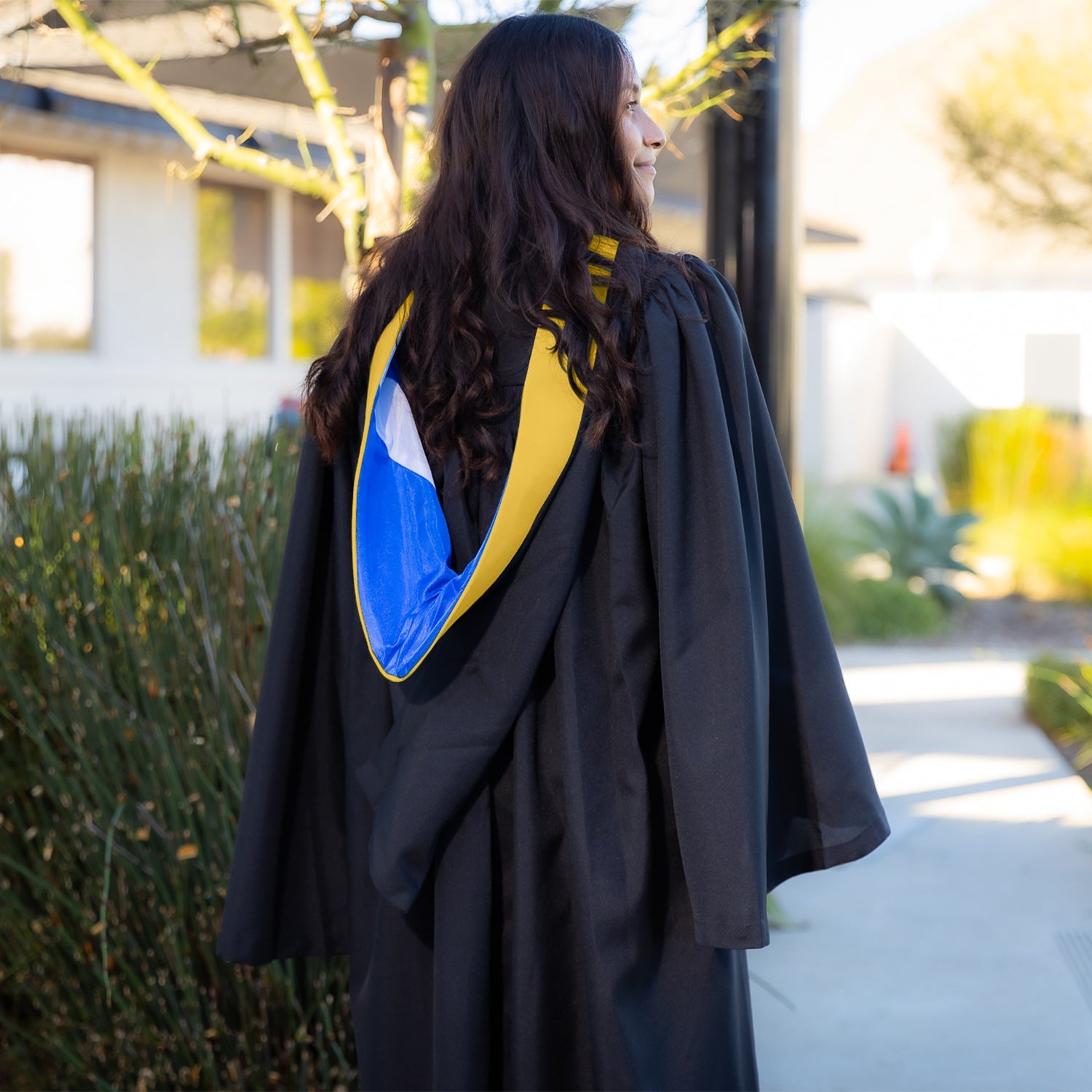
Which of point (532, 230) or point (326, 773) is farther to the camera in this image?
point (326, 773)

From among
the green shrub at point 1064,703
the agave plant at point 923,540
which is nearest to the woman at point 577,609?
the green shrub at point 1064,703

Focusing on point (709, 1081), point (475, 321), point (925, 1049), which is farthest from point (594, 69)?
point (925, 1049)

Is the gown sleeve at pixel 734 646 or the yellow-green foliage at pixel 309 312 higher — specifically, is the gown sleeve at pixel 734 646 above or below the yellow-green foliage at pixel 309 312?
below

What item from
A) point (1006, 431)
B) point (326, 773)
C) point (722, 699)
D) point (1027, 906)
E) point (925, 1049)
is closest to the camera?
point (722, 699)

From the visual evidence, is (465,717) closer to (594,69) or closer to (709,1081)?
(709,1081)

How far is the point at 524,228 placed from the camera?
1.66 metres

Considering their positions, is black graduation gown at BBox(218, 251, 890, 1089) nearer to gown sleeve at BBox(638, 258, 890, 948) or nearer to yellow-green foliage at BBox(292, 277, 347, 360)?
gown sleeve at BBox(638, 258, 890, 948)

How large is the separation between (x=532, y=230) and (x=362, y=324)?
0.33m

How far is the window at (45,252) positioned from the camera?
9469mm

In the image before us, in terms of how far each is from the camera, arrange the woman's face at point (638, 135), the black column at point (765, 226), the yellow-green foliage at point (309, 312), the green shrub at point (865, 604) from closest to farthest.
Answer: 1. the woman's face at point (638, 135)
2. the black column at point (765, 226)
3. the green shrub at point (865, 604)
4. the yellow-green foliage at point (309, 312)

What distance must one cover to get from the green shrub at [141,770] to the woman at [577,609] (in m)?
0.68

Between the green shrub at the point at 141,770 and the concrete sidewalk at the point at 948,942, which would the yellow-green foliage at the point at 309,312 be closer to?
the concrete sidewalk at the point at 948,942

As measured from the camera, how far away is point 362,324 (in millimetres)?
1845

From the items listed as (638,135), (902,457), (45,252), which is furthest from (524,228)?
(902,457)
